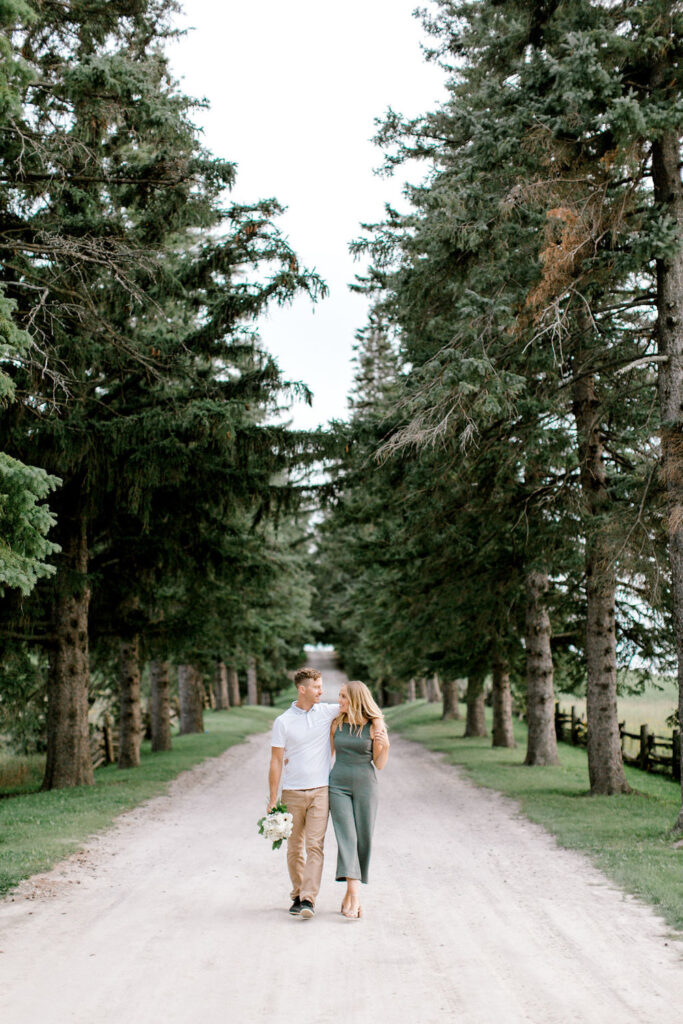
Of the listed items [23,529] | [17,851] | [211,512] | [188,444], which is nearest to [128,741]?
[211,512]

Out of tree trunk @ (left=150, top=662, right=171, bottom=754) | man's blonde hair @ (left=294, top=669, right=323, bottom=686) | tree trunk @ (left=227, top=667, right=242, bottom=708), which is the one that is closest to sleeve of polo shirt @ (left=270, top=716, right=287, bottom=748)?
man's blonde hair @ (left=294, top=669, right=323, bottom=686)

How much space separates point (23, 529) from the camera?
707 centimetres

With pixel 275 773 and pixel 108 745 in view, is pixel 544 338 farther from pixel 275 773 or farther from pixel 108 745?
pixel 108 745

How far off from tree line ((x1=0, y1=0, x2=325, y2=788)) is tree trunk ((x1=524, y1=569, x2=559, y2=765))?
5543mm

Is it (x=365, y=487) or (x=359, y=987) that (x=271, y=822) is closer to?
(x=359, y=987)

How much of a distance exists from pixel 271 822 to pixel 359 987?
5.96 feet

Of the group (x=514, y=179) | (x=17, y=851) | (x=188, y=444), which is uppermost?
(x=514, y=179)

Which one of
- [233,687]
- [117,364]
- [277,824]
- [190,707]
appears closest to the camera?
[277,824]

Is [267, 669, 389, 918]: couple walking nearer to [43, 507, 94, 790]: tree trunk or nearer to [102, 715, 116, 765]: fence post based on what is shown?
[43, 507, 94, 790]: tree trunk

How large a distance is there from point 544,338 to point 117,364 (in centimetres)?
649

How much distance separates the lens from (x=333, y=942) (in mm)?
5938

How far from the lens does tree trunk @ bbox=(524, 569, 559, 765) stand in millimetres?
18844

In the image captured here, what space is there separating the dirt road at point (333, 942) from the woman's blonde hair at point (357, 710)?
1436 millimetres

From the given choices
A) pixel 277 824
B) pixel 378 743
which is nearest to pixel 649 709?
pixel 378 743
